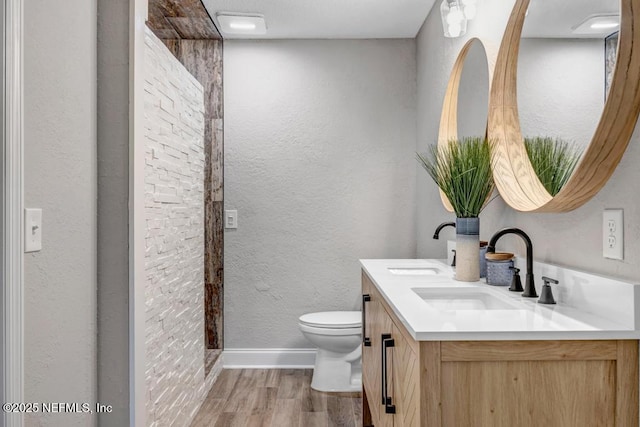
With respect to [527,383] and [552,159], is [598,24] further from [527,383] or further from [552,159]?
[527,383]

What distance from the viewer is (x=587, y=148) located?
125 cm

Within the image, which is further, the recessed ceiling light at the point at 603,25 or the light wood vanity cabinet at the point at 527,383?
the recessed ceiling light at the point at 603,25

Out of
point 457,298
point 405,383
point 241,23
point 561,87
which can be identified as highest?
point 241,23

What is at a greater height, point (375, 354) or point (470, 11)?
point (470, 11)

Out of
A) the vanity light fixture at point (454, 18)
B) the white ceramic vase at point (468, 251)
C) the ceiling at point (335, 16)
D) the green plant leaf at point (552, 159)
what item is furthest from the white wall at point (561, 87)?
the ceiling at point (335, 16)

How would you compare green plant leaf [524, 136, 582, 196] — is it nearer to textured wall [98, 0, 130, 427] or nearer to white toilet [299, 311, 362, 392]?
textured wall [98, 0, 130, 427]

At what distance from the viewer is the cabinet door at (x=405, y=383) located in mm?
1124

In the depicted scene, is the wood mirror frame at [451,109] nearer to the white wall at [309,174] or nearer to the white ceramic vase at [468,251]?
the white ceramic vase at [468,251]

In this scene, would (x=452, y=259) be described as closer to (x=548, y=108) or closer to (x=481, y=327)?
(x=548, y=108)

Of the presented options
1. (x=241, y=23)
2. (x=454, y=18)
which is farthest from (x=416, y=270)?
(x=241, y=23)

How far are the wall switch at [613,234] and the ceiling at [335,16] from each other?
6.98 feet

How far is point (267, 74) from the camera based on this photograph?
11.7 ft

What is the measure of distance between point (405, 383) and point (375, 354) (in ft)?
2.24

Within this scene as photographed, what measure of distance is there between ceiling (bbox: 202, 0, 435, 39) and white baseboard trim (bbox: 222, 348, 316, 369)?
7.18 feet
